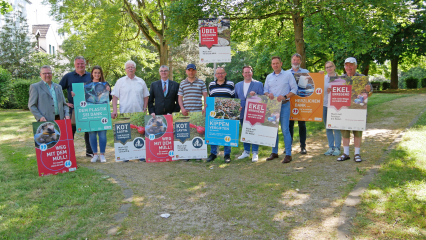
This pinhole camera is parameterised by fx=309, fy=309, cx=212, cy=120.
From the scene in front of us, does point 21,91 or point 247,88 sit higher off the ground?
point 21,91

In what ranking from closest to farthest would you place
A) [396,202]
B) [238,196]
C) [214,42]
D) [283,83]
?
[396,202]
[238,196]
[283,83]
[214,42]

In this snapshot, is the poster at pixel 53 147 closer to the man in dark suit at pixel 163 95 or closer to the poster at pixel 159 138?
the poster at pixel 159 138

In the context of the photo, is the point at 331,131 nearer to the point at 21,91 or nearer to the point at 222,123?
the point at 222,123

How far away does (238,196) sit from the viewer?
→ 454 cm

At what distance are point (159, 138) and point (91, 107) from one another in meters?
1.57

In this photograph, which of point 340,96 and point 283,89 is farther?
point 283,89

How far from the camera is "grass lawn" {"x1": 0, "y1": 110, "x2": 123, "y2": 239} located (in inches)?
137

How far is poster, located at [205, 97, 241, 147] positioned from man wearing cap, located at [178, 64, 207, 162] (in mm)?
225

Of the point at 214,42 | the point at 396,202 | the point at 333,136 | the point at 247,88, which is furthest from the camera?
the point at 214,42

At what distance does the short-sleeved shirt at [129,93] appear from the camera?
664cm

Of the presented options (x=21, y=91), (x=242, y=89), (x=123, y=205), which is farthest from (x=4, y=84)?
(x=123, y=205)

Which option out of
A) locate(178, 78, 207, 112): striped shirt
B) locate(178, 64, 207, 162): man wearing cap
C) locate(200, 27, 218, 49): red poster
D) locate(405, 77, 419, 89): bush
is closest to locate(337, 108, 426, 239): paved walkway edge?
locate(178, 64, 207, 162): man wearing cap

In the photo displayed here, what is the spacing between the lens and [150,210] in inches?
161

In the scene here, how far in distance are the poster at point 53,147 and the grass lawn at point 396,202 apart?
16.8ft
